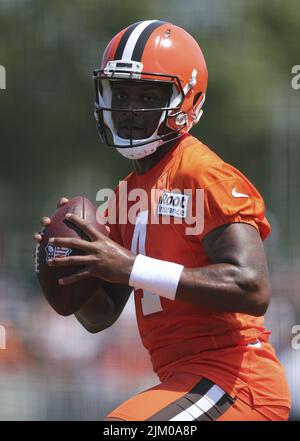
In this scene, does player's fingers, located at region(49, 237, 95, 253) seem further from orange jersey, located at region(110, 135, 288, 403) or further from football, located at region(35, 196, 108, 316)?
orange jersey, located at region(110, 135, 288, 403)

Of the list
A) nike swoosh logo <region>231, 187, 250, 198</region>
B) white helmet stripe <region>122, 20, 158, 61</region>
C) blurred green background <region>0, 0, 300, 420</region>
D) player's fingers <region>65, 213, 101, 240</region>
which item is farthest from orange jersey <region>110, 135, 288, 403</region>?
blurred green background <region>0, 0, 300, 420</region>

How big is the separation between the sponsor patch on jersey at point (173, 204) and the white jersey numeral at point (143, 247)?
112 mm

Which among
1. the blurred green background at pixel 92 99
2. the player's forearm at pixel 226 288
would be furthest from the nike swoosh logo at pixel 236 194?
the blurred green background at pixel 92 99

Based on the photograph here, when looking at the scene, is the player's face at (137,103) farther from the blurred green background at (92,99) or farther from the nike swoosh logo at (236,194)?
the blurred green background at (92,99)

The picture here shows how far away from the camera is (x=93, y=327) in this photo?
388 cm

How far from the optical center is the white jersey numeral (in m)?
3.46

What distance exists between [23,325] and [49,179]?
1518 mm

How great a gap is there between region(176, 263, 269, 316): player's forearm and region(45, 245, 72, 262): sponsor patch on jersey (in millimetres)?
408

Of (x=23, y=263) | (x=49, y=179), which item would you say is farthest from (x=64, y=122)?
(x=23, y=263)

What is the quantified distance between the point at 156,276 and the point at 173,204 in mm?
307

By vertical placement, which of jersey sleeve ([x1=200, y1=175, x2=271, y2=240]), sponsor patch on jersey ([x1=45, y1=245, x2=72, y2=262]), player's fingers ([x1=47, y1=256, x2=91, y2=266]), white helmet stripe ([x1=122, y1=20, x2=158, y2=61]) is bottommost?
player's fingers ([x1=47, y1=256, x2=91, y2=266])

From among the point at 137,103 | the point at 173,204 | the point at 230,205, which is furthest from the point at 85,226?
the point at 137,103

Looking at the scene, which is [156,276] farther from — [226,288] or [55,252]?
[55,252]

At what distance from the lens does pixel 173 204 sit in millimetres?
3361
